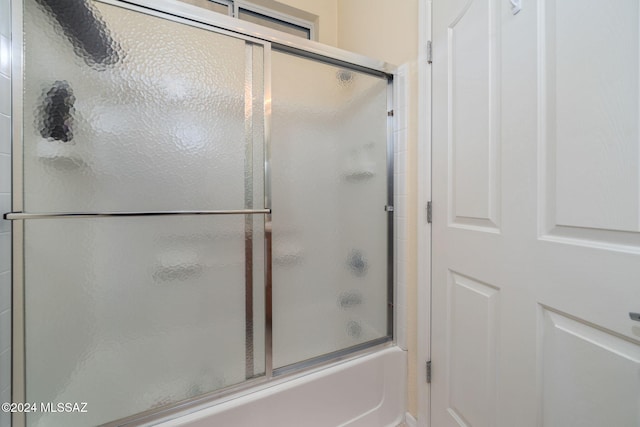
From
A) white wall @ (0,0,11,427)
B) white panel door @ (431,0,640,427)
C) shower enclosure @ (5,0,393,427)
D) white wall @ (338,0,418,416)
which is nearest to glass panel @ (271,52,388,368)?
shower enclosure @ (5,0,393,427)

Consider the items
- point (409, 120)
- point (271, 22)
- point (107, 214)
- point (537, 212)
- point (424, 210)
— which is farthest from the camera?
point (271, 22)

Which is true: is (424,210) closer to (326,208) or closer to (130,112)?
(326,208)

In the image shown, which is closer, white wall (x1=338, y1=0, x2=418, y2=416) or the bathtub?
the bathtub

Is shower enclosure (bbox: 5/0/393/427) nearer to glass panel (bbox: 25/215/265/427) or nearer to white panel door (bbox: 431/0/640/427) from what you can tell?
glass panel (bbox: 25/215/265/427)

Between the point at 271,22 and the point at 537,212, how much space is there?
1.97 meters

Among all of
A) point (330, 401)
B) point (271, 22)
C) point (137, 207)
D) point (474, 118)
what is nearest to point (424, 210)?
point (474, 118)

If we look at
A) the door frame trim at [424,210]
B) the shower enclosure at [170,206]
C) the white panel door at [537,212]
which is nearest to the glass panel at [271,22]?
the shower enclosure at [170,206]

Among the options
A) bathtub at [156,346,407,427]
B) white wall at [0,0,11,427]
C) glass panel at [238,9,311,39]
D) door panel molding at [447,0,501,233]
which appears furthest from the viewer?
glass panel at [238,9,311,39]

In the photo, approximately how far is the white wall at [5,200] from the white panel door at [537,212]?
4.64 ft

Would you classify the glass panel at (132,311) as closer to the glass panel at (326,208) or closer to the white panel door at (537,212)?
the glass panel at (326,208)

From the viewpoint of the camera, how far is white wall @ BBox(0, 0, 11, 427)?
0.73 metres

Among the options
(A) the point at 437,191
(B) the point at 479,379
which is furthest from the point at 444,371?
(A) the point at 437,191

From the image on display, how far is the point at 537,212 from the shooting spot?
714 millimetres

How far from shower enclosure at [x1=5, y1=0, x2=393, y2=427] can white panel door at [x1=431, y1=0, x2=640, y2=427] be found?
450 mm
